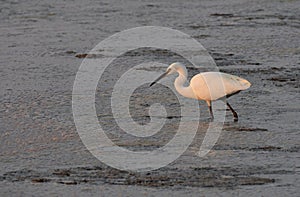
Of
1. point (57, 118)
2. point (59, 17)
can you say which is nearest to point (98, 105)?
point (57, 118)

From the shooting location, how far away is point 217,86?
9977 mm

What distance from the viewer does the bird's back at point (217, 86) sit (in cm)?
997

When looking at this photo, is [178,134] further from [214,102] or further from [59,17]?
[59,17]

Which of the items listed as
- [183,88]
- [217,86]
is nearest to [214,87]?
[217,86]

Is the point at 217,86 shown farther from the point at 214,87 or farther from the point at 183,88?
the point at 183,88

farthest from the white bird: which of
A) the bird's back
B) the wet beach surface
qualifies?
the wet beach surface

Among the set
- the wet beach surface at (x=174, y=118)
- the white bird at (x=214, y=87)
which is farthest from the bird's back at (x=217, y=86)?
the wet beach surface at (x=174, y=118)

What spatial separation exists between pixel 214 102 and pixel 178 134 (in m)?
1.70

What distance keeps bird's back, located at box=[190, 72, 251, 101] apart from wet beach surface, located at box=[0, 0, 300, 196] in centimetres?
26

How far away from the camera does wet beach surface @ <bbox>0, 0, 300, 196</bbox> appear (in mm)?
7590

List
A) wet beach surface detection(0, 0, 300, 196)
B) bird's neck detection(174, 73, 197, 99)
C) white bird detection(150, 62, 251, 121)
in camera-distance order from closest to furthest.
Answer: wet beach surface detection(0, 0, 300, 196) < white bird detection(150, 62, 251, 121) < bird's neck detection(174, 73, 197, 99)

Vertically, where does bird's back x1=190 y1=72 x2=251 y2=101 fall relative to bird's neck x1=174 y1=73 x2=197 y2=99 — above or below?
below

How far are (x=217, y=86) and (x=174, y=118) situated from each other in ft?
1.89

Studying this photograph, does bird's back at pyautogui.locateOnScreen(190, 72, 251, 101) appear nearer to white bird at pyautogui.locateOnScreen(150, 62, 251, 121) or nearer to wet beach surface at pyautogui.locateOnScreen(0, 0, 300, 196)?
white bird at pyautogui.locateOnScreen(150, 62, 251, 121)
